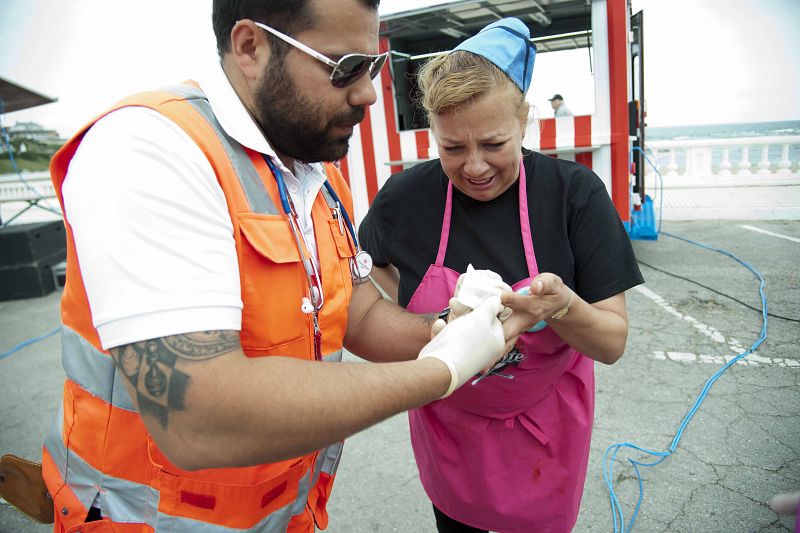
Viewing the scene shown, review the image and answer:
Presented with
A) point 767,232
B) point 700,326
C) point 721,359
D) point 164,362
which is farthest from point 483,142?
point 767,232

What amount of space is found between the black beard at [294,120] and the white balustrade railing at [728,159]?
8823 millimetres

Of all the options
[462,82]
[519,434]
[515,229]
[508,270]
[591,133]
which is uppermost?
[462,82]

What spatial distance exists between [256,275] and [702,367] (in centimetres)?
366

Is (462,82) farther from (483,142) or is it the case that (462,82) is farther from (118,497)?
(118,497)

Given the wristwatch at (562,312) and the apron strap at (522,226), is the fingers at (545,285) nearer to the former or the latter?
the wristwatch at (562,312)

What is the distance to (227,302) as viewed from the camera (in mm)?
880

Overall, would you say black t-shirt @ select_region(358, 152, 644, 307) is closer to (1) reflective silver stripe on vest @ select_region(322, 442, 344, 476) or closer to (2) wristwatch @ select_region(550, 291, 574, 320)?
(2) wristwatch @ select_region(550, 291, 574, 320)

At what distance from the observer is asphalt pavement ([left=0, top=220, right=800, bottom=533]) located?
2.51 m

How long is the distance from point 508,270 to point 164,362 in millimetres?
1111

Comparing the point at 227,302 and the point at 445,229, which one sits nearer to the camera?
the point at 227,302

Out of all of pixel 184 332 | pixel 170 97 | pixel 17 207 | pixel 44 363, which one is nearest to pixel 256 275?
pixel 184 332

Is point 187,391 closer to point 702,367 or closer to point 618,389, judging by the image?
point 618,389

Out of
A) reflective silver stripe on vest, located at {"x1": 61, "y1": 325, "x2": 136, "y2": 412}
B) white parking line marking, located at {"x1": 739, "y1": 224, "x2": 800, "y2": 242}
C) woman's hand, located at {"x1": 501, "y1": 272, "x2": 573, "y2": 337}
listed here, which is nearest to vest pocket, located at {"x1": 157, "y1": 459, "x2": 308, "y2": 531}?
reflective silver stripe on vest, located at {"x1": 61, "y1": 325, "x2": 136, "y2": 412}

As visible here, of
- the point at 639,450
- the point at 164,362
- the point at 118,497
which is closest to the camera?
the point at 164,362
